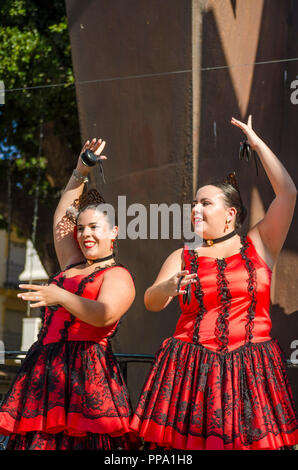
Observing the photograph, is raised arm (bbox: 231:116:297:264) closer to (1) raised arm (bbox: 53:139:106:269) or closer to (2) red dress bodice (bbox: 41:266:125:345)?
(2) red dress bodice (bbox: 41:266:125:345)

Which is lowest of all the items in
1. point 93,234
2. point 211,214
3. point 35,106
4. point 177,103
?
point 93,234

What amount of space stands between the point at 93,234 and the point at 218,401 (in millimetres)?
1097

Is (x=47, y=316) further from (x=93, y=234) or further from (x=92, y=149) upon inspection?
(x=92, y=149)

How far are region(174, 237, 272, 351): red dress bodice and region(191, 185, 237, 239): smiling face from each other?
6.1 inches

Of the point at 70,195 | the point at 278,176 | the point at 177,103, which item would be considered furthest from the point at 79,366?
the point at 177,103

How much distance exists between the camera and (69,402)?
9.42 ft

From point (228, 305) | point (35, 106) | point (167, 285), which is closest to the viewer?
point (167, 285)

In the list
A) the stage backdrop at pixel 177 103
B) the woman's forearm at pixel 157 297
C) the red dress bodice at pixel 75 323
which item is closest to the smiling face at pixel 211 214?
the woman's forearm at pixel 157 297

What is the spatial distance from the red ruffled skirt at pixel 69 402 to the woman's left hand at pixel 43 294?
1.22 feet

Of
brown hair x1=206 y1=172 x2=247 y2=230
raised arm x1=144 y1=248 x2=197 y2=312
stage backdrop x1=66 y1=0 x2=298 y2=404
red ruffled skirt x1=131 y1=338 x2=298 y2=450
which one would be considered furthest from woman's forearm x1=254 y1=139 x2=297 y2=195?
stage backdrop x1=66 y1=0 x2=298 y2=404

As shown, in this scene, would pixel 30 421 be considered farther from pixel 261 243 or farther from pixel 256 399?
pixel 261 243

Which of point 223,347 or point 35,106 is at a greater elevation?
point 35,106

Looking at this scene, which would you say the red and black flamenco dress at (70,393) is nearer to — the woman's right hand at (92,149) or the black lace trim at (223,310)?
the black lace trim at (223,310)

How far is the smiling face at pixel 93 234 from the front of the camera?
10.6ft
